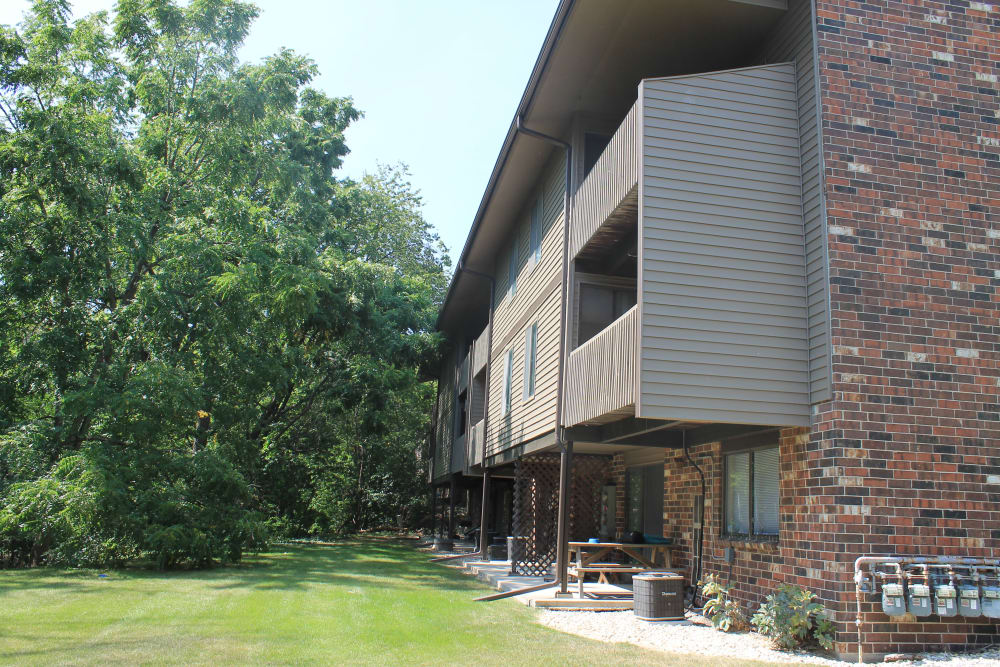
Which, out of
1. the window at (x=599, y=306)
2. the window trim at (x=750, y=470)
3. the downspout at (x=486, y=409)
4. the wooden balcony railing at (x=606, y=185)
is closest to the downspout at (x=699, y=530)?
the window trim at (x=750, y=470)

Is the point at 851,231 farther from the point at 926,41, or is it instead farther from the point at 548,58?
the point at 548,58

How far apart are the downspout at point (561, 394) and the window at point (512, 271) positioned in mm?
4488

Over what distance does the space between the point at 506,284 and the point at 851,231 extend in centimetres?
1098

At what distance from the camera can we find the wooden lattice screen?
557 inches

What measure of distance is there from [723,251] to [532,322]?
6313 mm

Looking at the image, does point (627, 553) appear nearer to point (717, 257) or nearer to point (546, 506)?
point (546, 506)

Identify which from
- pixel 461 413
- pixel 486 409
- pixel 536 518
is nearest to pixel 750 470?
pixel 536 518

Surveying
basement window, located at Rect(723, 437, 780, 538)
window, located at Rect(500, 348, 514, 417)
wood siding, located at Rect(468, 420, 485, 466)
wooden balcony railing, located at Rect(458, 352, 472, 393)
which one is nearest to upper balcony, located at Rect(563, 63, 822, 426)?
basement window, located at Rect(723, 437, 780, 538)

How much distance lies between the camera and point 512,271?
58.1 ft

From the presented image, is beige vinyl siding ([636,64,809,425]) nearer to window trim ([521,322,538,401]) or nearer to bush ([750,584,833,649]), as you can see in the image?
bush ([750,584,833,649])

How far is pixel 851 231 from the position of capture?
8234 millimetres

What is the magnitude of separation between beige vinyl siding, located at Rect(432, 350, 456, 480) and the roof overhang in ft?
44.9

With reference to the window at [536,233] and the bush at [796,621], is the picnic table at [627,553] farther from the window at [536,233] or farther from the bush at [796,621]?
the window at [536,233]

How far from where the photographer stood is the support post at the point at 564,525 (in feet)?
36.1
